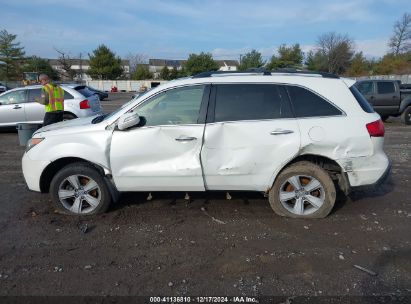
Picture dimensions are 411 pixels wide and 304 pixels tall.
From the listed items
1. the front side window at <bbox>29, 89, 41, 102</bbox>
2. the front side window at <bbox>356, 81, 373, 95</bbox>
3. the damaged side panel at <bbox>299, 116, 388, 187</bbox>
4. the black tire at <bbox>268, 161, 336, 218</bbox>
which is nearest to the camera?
the damaged side panel at <bbox>299, 116, 388, 187</bbox>

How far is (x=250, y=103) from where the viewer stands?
13.7 ft

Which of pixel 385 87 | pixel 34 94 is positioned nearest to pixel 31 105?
pixel 34 94

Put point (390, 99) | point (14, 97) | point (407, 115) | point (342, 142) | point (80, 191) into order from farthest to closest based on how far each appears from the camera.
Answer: point (407, 115) → point (390, 99) → point (14, 97) → point (80, 191) → point (342, 142)

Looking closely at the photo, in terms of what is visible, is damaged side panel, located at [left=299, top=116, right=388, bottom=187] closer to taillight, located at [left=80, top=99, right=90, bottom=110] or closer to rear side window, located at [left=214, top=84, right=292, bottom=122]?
rear side window, located at [left=214, top=84, right=292, bottom=122]

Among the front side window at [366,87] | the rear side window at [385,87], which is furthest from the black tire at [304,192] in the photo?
the rear side window at [385,87]

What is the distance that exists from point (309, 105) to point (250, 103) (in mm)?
709

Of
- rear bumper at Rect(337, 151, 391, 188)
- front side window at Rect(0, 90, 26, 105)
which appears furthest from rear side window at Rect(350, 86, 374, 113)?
front side window at Rect(0, 90, 26, 105)

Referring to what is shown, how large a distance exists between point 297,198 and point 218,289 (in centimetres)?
178

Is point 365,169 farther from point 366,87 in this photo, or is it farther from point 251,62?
point 251,62

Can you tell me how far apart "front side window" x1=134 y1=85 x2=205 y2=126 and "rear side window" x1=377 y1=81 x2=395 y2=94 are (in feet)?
39.5

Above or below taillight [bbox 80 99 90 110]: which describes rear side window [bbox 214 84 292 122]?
above

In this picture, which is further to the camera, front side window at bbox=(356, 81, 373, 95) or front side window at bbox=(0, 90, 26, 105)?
front side window at bbox=(356, 81, 373, 95)

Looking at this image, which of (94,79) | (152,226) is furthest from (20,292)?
(94,79)

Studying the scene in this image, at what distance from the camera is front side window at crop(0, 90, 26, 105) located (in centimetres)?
1105
